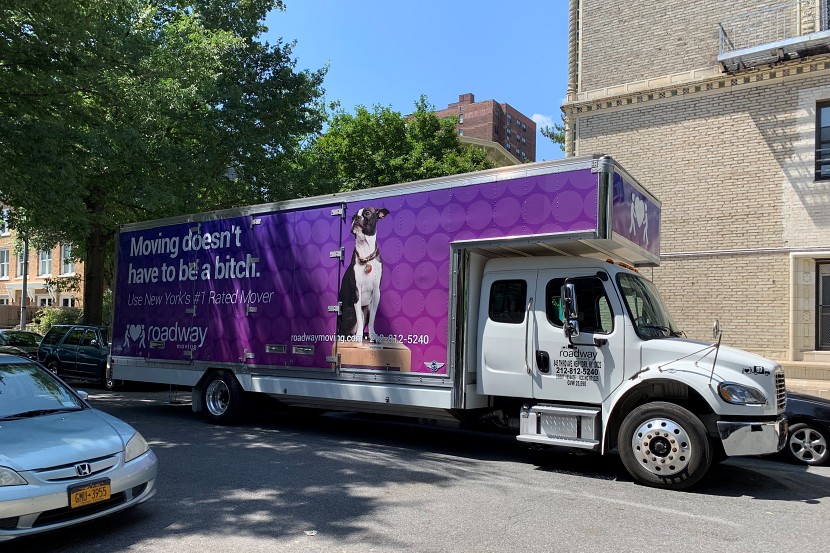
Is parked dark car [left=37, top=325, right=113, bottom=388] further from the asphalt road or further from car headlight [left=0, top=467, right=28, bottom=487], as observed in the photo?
car headlight [left=0, top=467, right=28, bottom=487]

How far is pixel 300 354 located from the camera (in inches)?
364

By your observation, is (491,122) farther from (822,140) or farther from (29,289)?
(822,140)

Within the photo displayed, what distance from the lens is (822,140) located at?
13.3 m

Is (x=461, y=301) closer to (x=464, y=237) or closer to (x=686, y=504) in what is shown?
(x=464, y=237)

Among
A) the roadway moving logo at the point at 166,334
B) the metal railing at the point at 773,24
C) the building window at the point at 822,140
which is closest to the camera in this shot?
the roadway moving logo at the point at 166,334

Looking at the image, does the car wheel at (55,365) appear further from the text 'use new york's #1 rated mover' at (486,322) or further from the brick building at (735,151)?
the brick building at (735,151)

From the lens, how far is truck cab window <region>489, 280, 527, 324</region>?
778 centimetres

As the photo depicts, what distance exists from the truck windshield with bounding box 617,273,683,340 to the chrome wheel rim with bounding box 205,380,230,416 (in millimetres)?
6442

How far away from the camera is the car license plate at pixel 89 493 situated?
14.9ft

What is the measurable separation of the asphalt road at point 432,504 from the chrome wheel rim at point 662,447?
0.98ft

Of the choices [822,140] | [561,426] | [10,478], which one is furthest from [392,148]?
[10,478]

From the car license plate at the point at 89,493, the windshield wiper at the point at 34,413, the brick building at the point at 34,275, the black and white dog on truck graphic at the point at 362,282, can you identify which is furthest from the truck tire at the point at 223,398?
the brick building at the point at 34,275

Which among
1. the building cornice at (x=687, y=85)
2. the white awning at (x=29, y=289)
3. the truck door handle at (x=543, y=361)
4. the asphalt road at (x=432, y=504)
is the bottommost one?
the asphalt road at (x=432, y=504)

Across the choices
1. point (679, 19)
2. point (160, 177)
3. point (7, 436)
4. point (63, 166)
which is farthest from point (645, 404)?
point (160, 177)
